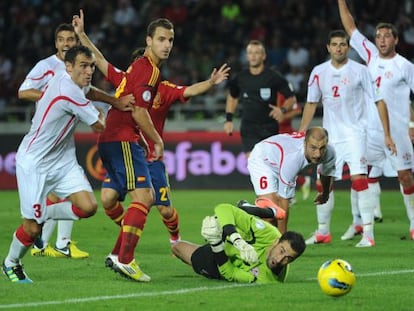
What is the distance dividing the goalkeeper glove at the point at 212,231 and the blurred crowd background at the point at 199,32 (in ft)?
48.8

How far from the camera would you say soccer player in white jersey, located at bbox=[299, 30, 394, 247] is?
1293cm

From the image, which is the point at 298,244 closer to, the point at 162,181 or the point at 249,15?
the point at 162,181

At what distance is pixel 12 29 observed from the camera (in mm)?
27703

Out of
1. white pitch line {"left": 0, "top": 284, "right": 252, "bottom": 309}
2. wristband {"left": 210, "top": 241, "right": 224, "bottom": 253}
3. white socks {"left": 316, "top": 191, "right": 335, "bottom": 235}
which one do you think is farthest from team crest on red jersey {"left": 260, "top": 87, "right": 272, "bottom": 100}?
white pitch line {"left": 0, "top": 284, "right": 252, "bottom": 309}

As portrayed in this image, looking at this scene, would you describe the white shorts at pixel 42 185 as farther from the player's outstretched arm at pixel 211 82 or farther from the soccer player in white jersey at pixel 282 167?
the soccer player in white jersey at pixel 282 167

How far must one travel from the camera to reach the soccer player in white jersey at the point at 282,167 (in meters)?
11.1

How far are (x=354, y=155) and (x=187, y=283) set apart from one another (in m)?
4.15

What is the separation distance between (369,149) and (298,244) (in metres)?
5.85

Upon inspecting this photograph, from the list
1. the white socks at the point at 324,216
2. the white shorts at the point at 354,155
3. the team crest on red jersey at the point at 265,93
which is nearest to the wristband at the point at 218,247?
the white shorts at the point at 354,155

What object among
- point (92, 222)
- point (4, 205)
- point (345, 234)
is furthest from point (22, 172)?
point (4, 205)

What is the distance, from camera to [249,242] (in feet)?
30.7

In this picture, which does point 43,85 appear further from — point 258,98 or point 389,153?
point 258,98

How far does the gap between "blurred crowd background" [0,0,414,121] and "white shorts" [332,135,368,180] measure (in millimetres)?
10818

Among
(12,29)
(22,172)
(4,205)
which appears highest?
(12,29)
